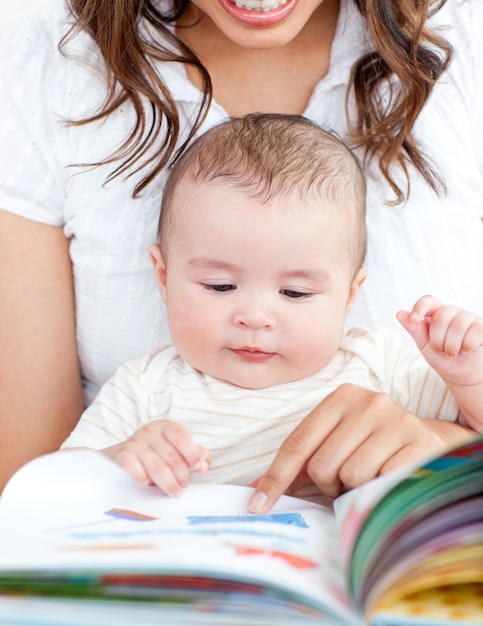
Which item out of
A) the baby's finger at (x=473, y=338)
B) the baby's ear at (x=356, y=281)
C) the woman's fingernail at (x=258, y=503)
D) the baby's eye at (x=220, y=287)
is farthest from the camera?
the baby's ear at (x=356, y=281)

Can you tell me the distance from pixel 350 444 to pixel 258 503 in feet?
0.52

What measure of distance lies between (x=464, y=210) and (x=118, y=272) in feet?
2.08

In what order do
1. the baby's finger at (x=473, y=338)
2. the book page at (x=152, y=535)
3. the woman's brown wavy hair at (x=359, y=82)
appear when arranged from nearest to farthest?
the book page at (x=152, y=535) → the baby's finger at (x=473, y=338) → the woman's brown wavy hair at (x=359, y=82)

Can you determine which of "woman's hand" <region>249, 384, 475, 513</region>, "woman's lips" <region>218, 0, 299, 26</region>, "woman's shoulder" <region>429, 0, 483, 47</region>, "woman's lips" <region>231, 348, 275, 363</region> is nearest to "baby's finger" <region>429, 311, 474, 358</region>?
"woman's hand" <region>249, 384, 475, 513</region>

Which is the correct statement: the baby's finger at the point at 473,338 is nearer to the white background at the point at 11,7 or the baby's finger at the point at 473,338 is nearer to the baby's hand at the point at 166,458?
the baby's hand at the point at 166,458

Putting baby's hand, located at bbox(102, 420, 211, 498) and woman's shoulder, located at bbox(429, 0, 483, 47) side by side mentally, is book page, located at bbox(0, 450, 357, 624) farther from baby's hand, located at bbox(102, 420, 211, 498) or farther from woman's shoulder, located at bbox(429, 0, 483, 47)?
woman's shoulder, located at bbox(429, 0, 483, 47)

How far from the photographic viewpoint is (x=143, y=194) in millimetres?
1551

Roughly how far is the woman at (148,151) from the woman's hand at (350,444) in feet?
1.52

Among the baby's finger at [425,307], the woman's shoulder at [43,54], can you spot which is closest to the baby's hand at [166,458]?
the baby's finger at [425,307]

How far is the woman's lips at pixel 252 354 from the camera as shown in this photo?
129 centimetres

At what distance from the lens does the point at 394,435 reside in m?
1.08

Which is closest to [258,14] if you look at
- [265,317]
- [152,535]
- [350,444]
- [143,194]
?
[143,194]

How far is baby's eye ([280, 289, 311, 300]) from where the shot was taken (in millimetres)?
1287

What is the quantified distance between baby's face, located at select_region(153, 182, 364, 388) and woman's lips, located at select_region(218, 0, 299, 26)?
0.28 metres
